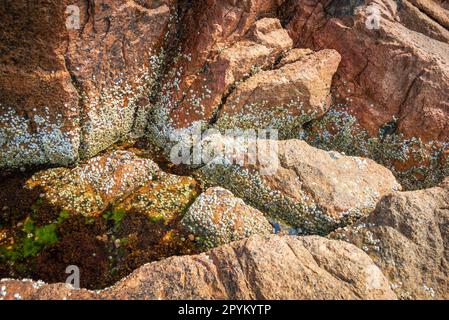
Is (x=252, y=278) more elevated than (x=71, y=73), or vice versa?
(x=71, y=73)

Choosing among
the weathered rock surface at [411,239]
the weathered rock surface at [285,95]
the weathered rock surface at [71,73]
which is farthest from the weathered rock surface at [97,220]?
the weathered rock surface at [411,239]

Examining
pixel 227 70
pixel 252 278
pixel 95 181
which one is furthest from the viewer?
pixel 227 70

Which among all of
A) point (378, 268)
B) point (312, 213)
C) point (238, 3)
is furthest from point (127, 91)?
point (378, 268)

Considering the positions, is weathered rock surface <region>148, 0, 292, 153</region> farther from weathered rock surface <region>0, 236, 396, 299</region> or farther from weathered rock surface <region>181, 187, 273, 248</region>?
weathered rock surface <region>0, 236, 396, 299</region>

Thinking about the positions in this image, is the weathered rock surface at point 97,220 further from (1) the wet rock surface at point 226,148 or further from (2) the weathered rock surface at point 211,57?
(2) the weathered rock surface at point 211,57

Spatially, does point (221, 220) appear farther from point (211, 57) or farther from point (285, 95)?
point (211, 57)

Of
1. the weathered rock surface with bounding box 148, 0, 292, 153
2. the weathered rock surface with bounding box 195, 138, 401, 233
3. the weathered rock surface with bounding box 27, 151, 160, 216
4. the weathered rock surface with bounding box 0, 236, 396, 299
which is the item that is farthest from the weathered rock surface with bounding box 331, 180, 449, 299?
the weathered rock surface with bounding box 27, 151, 160, 216

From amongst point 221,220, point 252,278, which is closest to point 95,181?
point 221,220

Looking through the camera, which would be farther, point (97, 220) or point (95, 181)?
point (95, 181)
